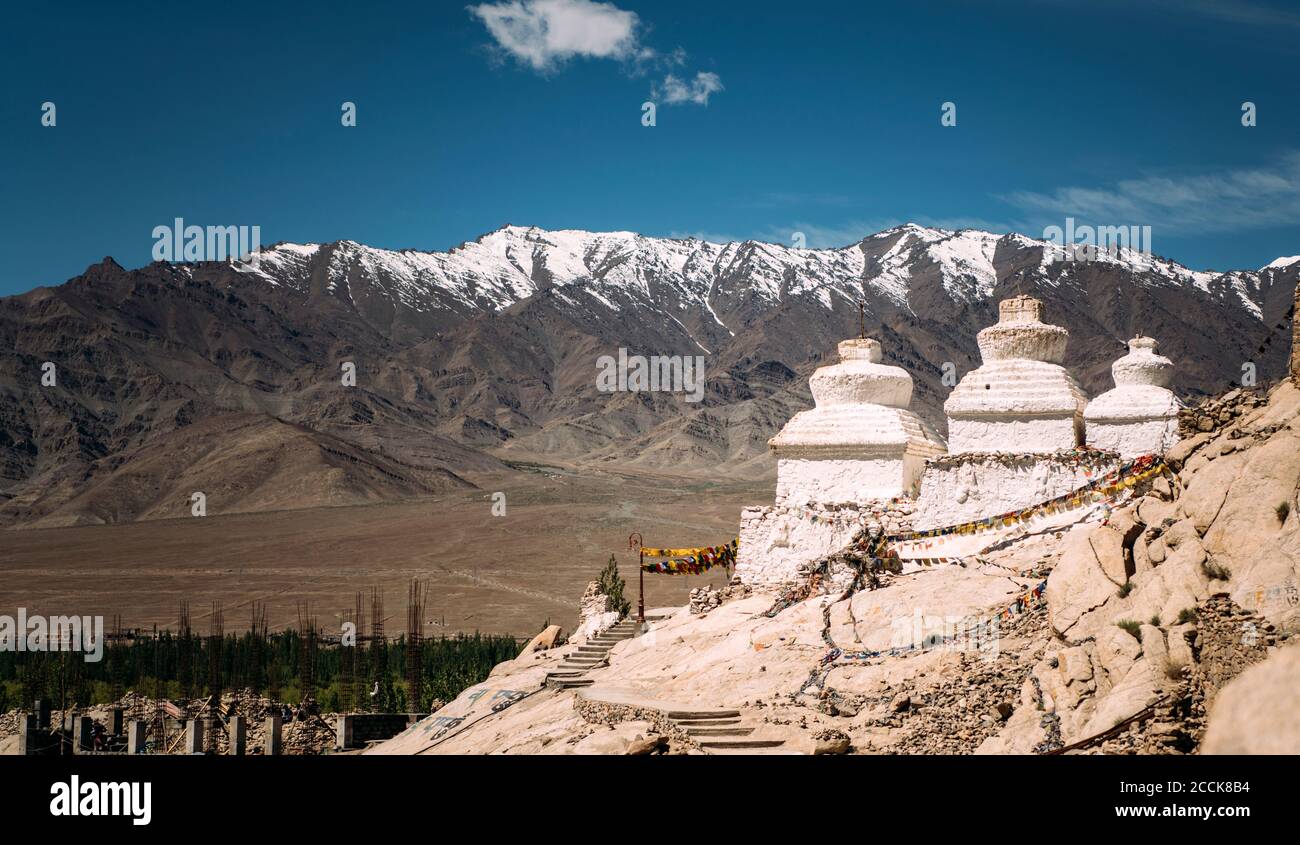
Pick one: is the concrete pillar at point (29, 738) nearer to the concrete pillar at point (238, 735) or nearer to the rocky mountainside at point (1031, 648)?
the concrete pillar at point (238, 735)

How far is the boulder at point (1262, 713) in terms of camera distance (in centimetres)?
592

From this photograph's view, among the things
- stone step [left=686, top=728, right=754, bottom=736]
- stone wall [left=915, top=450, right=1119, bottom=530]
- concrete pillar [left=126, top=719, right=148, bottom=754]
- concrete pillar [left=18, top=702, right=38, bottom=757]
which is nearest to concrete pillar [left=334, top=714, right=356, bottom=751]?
concrete pillar [left=126, top=719, right=148, bottom=754]

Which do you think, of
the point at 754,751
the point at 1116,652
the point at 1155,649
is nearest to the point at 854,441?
the point at 754,751

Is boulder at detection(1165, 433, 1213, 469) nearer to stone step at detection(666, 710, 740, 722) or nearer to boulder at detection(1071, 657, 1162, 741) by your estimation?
boulder at detection(1071, 657, 1162, 741)

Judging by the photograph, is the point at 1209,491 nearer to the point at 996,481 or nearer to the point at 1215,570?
the point at 1215,570

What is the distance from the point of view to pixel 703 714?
579 inches

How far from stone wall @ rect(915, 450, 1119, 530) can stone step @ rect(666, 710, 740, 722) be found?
8.20 meters

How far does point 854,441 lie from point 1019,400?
3.11 m

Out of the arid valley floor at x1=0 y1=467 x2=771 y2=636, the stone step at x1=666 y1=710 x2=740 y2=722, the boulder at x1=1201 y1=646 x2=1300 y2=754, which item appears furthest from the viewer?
the arid valley floor at x1=0 y1=467 x2=771 y2=636

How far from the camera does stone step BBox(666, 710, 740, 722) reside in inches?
577

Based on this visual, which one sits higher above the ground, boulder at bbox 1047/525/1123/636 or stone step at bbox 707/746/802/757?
boulder at bbox 1047/525/1123/636

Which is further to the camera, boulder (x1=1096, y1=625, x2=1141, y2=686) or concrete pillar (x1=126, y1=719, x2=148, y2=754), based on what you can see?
concrete pillar (x1=126, y1=719, x2=148, y2=754)
